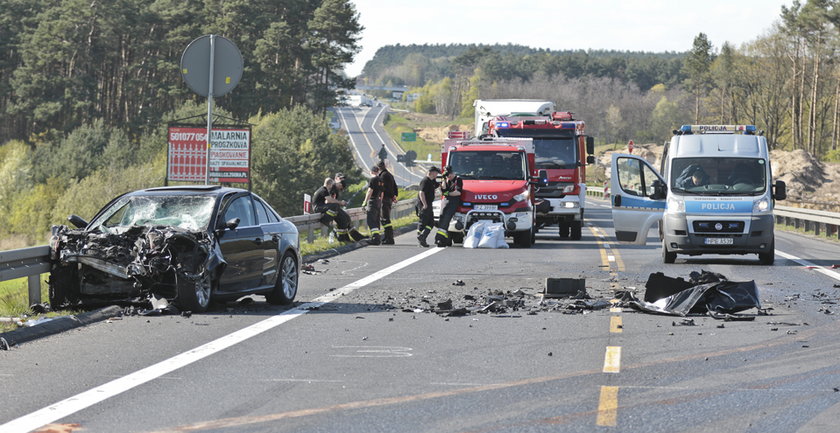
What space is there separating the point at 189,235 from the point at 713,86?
12319 centimetres

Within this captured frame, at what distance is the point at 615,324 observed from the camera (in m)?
12.4

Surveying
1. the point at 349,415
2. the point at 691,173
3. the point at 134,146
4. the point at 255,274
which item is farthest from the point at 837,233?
the point at 134,146

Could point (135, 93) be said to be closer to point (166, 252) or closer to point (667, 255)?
point (667, 255)

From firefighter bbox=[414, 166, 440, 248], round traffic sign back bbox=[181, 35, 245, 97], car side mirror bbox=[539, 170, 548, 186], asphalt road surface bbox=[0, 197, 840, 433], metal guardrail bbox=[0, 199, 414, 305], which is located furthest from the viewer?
car side mirror bbox=[539, 170, 548, 186]

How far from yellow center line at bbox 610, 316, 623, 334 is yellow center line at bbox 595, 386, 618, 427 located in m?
3.46

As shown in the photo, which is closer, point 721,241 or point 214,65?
point 214,65

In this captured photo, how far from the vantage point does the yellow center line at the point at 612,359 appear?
30.4 feet

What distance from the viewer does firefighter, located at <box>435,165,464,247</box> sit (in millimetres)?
26078

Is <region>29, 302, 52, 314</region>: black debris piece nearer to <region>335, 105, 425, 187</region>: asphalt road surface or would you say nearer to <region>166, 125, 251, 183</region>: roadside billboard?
<region>166, 125, 251, 183</region>: roadside billboard

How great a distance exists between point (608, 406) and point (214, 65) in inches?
437

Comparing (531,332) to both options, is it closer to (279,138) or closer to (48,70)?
(279,138)

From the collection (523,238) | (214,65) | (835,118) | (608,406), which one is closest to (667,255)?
(523,238)

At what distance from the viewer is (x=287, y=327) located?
11938 mm

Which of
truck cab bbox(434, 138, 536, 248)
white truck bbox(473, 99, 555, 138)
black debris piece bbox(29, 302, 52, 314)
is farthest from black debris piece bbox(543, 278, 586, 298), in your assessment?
white truck bbox(473, 99, 555, 138)
